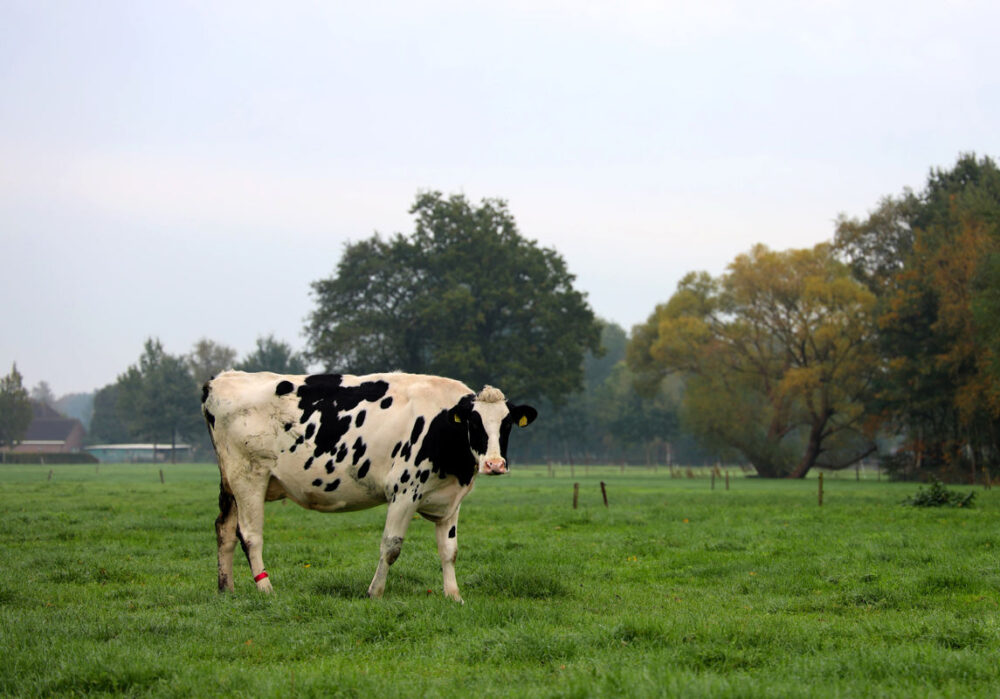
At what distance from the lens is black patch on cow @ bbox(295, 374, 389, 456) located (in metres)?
11.9

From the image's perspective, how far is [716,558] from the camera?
49.7ft

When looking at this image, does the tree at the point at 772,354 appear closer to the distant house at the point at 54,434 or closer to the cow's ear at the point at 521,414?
the cow's ear at the point at 521,414

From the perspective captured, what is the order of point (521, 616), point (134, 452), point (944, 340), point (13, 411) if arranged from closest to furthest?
point (521, 616)
point (944, 340)
point (13, 411)
point (134, 452)

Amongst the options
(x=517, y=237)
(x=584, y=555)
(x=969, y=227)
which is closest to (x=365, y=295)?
(x=517, y=237)

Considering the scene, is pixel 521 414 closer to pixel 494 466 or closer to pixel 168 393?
pixel 494 466

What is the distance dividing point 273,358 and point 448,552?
116 metres

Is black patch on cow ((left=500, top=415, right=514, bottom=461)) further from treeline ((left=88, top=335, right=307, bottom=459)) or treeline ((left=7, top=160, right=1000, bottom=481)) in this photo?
treeline ((left=88, top=335, right=307, bottom=459))

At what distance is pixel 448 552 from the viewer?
11.2 m

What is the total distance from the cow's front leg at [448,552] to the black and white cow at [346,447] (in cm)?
2

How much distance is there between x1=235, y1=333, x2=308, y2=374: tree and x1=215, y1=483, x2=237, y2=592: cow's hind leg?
11025 centimetres

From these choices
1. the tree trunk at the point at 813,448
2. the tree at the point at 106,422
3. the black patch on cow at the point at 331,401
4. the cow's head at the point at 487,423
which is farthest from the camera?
the tree at the point at 106,422

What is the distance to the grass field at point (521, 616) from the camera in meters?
6.96

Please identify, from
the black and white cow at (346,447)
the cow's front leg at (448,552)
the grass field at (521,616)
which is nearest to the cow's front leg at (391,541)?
the black and white cow at (346,447)

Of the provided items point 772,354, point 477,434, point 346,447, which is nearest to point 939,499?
point 477,434
